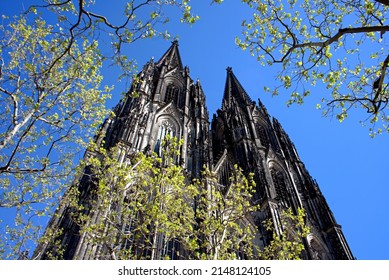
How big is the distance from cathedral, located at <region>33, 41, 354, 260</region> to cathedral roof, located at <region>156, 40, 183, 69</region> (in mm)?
332

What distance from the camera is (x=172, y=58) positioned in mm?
40875

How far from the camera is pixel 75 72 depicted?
29.7 ft

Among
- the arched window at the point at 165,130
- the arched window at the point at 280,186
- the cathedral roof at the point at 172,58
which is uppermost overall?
the cathedral roof at the point at 172,58

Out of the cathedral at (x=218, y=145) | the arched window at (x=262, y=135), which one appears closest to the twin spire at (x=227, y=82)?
the cathedral at (x=218, y=145)

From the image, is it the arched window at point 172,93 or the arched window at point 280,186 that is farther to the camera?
the arched window at point 172,93

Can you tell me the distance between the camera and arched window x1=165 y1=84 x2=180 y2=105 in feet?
102

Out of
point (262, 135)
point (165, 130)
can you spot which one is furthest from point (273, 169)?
point (165, 130)

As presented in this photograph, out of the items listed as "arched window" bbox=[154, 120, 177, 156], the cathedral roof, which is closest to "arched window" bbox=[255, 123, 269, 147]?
"arched window" bbox=[154, 120, 177, 156]

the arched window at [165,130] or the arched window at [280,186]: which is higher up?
the arched window at [165,130]

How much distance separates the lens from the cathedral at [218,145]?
2053 cm

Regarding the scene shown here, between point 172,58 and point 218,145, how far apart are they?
13471 mm

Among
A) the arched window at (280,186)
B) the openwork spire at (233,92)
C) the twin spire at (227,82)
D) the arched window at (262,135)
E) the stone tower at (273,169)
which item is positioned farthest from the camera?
the openwork spire at (233,92)

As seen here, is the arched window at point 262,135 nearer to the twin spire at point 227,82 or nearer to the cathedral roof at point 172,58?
the twin spire at point 227,82
